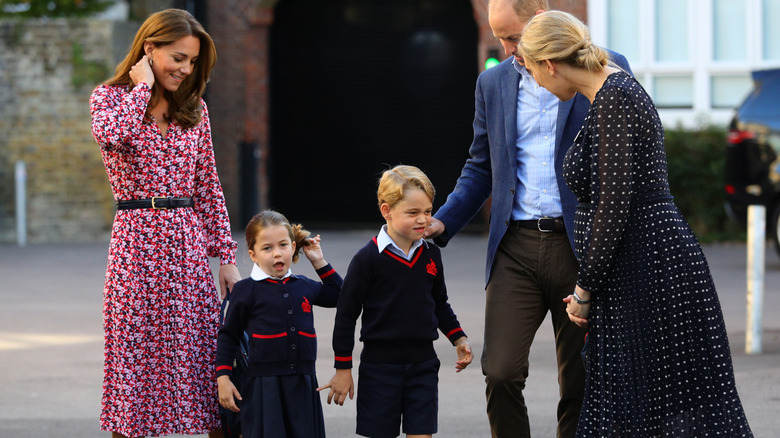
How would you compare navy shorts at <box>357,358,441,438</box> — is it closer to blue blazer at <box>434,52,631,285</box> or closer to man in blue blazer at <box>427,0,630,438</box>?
man in blue blazer at <box>427,0,630,438</box>

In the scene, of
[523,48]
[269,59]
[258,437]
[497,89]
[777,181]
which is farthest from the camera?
[269,59]

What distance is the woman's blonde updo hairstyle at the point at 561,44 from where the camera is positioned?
3.78 metres

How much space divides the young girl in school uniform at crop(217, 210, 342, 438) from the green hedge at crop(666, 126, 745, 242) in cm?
1318

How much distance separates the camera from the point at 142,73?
173 inches

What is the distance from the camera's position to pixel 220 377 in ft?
14.2

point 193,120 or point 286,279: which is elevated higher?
point 193,120

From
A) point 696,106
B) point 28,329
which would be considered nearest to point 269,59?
point 696,106

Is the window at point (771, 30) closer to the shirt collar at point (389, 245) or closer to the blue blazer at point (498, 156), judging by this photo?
the blue blazer at point (498, 156)

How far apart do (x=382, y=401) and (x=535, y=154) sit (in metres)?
1.13

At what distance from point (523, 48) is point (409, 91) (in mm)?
15923

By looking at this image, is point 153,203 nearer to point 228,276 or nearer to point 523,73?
point 228,276

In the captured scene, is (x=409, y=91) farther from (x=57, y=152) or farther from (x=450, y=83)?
(x=57, y=152)

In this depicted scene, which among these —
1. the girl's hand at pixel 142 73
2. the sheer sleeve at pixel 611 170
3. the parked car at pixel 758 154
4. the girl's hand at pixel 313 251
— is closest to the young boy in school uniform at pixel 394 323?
the girl's hand at pixel 313 251

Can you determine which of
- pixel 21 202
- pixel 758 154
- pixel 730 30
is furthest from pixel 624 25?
pixel 21 202
